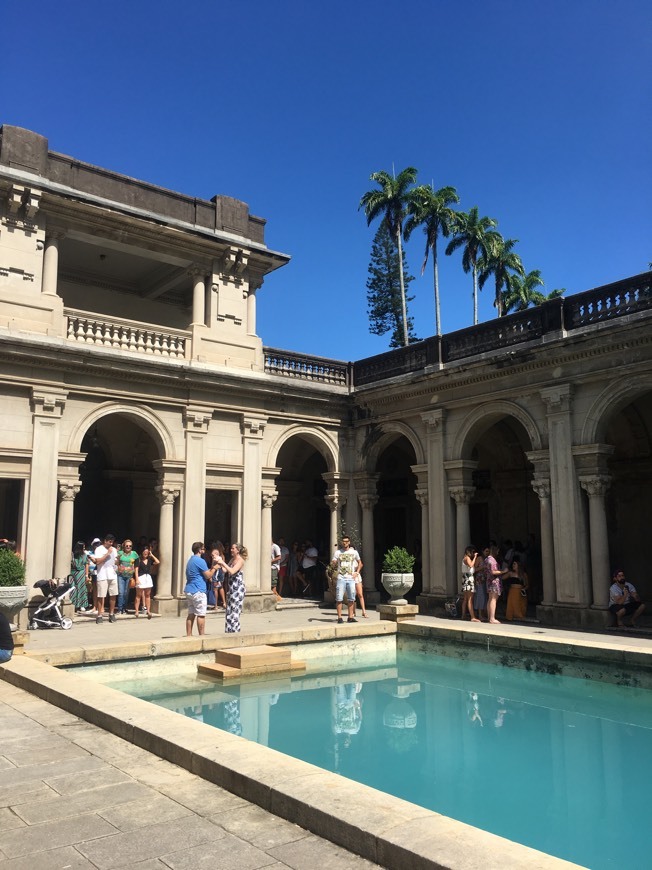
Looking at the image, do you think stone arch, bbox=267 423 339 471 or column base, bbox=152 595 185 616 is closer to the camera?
column base, bbox=152 595 185 616

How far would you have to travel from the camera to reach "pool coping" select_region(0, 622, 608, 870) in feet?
10.1

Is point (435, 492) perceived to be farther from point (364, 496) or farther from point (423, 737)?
point (423, 737)

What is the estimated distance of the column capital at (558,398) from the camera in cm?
1384

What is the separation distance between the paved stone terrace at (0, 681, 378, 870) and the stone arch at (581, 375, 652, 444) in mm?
10833

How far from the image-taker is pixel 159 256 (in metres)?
16.8

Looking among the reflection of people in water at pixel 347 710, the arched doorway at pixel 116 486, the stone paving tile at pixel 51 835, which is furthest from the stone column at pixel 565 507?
the stone paving tile at pixel 51 835

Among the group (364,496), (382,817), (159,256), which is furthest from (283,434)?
(382,817)

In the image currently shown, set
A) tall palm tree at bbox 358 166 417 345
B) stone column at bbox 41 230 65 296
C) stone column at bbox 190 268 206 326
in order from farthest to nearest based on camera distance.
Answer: tall palm tree at bbox 358 166 417 345 < stone column at bbox 190 268 206 326 < stone column at bbox 41 230 65 296

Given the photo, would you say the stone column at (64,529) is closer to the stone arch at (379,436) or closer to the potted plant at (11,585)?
the potted plant at (11,585)

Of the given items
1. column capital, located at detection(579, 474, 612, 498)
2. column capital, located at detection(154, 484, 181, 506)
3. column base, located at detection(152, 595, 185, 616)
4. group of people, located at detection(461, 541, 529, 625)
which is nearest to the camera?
column capital, located at detection(579, 474, 612, 498)

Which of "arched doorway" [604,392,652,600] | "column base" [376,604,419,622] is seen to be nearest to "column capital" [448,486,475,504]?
"arched doorway" [604,392,652,600]

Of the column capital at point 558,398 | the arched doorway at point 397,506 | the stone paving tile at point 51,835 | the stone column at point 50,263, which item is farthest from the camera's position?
the arched doorway at point 397,506

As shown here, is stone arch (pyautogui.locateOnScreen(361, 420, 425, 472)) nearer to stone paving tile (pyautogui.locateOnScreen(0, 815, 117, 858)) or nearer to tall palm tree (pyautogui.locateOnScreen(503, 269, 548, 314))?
stone paving tile (pyautogui.locateOnScreen(0, 815, 117, 858))

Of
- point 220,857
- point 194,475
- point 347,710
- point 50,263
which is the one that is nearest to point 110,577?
point 194,475
